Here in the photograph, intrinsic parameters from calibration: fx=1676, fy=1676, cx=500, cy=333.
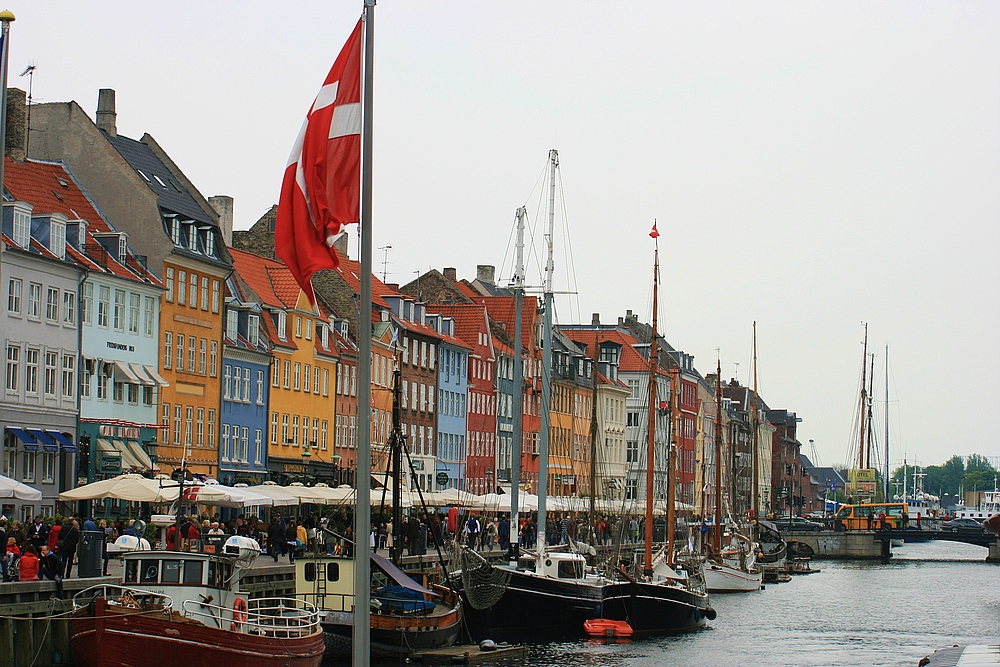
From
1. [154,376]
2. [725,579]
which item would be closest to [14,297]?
[154,376]

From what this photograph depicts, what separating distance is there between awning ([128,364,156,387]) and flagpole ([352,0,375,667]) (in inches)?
2004

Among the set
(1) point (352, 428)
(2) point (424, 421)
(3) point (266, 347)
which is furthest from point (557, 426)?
(3) point (266, 347)

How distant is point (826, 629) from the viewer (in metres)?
65.5

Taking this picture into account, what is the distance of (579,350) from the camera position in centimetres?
14450

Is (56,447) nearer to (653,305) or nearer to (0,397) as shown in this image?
(0,397)

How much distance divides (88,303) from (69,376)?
3.08 m

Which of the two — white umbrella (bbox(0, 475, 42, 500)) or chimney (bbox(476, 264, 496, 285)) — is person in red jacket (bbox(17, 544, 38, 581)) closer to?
white umbrella (bbox(0, 475, 42, 500))

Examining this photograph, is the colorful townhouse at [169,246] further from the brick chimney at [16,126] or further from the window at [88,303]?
the window at [88,303]

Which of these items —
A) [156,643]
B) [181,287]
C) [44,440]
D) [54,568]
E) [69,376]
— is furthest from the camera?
[181,287]

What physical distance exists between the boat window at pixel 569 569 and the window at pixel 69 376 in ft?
66.5

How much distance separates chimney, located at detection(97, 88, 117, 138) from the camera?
7531cm

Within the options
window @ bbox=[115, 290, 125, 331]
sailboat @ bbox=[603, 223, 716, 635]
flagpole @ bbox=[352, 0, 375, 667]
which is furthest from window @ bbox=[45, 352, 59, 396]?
flagpole @ bbox=[352, 0, 375, 667]

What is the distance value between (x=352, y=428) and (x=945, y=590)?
3464 centimetres

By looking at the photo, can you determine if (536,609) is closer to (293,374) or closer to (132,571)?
(132,571)
